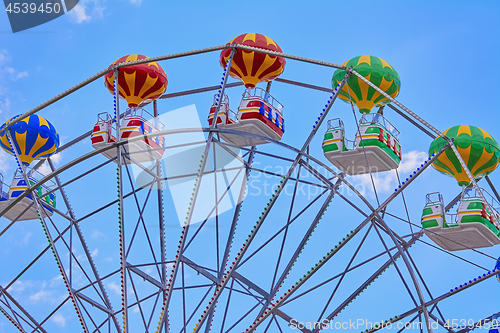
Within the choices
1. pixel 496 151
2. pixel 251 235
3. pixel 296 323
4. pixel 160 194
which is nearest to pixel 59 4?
pixel 160 194

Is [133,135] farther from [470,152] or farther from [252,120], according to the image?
[470,152]

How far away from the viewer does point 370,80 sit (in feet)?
70.9

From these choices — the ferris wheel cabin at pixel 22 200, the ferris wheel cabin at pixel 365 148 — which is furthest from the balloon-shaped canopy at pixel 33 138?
the ferris wheel cabin at pixel 365 148

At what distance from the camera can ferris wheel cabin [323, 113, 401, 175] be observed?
2041 centimetres

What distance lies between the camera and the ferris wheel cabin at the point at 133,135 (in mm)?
21203

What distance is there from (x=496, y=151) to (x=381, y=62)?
460cm

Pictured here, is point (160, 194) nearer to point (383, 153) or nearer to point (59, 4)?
point (59, 4)

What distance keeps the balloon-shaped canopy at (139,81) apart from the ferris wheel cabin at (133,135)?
1.94 feet

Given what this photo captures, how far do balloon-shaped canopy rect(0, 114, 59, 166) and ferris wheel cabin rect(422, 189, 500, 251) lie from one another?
1314 centimetres

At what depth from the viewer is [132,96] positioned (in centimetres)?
2245

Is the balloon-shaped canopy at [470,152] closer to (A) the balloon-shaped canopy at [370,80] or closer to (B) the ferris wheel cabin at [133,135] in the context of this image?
(A) the balloon-shaped canopy at [370,80]

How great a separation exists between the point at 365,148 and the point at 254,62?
4124mm

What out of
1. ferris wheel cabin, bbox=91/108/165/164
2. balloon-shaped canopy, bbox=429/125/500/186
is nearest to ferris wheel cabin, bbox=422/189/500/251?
balloon-shaped canopy, bbox=429/125/500/186

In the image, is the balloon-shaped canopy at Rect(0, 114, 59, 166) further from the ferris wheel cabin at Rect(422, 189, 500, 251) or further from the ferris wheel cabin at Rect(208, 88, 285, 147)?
the ferris wheel cabin at Rect(422, 189, 500, 251)
